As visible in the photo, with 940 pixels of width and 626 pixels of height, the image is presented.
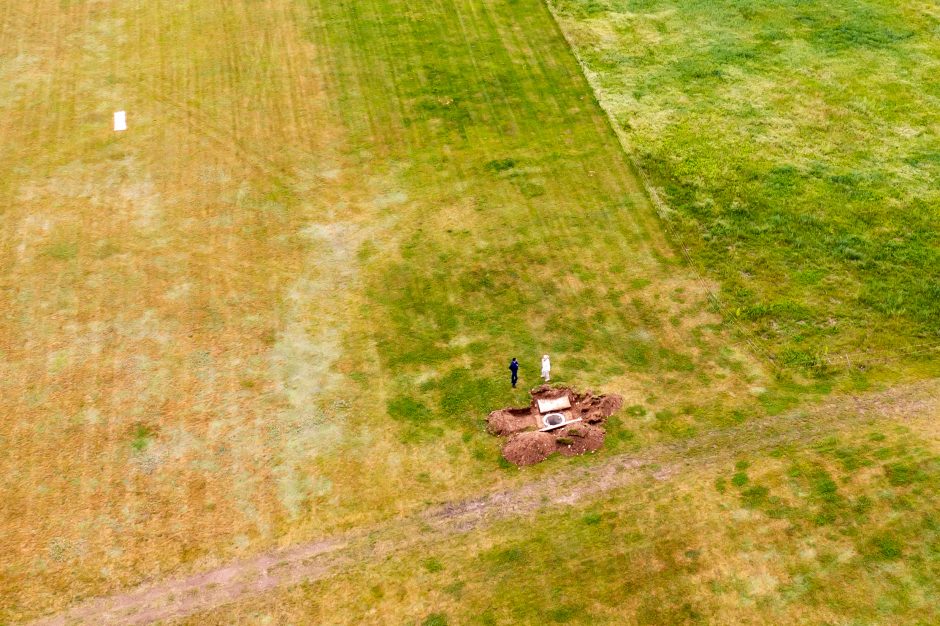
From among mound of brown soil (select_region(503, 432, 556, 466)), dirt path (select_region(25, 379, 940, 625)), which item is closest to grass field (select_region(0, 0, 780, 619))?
mound of brown soil (select_region(503, 432, 556, 466))

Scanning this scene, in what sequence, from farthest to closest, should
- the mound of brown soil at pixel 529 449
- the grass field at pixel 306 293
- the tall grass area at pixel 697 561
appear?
the mound of brown soil at pixel 529 449
the grass field at pixel 306 293
the tall grass area at pixel 697 561

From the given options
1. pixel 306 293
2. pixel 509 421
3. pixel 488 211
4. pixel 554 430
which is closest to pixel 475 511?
pixel 509 421

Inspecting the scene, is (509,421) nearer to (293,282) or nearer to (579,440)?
(579,440)

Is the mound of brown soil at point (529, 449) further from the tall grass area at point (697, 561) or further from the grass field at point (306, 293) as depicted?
the tall grass area at point (697, 561)

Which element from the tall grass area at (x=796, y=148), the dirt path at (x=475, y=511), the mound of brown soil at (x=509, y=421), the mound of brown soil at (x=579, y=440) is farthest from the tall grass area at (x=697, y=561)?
the tall grass area at (x=796, y=148)

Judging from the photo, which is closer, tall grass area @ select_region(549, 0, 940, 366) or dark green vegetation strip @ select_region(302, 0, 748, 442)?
dark green vegetation strip @ select_region(302, 0, 748, 442)

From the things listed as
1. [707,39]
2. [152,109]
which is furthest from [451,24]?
[152,109]

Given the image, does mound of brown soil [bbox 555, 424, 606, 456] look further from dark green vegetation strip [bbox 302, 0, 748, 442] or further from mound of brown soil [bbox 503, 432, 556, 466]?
dark green vegetation strip [bbox 302, 0, 748, 442]

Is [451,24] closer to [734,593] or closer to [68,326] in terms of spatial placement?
[68,326]
